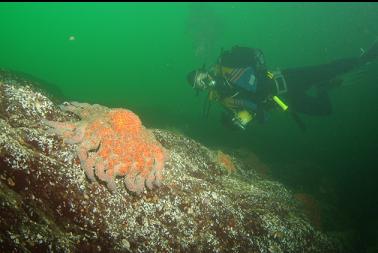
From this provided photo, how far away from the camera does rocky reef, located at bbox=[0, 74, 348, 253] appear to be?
2.87m

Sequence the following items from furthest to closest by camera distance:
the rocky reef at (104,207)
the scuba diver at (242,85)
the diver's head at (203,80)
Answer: the diver's head at (203,80)
the scuba diver at (242,85)
the rocky reef at (104,207)

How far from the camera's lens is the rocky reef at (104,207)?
9.42ft

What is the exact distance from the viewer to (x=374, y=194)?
13.1m

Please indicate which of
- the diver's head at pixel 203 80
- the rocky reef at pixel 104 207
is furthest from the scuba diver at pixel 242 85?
the rocky reef at pixel 104 207

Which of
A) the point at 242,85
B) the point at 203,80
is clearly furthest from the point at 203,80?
the point at 242,85

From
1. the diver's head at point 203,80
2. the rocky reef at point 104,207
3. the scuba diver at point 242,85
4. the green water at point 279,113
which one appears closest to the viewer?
the rocky reef at point 104,207

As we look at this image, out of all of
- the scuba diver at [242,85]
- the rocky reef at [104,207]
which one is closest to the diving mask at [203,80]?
the scuba diver at [242,85]

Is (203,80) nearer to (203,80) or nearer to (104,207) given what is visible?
(203,80)

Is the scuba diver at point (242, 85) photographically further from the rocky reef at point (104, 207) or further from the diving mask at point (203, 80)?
the rocky reef at point (104, 207)

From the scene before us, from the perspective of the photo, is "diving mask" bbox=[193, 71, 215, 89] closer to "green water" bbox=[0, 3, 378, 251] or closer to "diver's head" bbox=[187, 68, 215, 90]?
"diver's head" bbox=[187, 68, 215, 90]

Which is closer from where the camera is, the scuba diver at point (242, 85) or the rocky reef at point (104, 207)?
the rocky reef at point (104, 207)

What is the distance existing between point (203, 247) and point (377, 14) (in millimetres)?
48768

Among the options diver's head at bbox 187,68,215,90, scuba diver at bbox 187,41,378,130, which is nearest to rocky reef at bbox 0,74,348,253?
scuba diver at bbox 187,41,378,130

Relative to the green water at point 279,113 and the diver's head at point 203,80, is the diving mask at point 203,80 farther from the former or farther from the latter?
the green water at point 279,113
